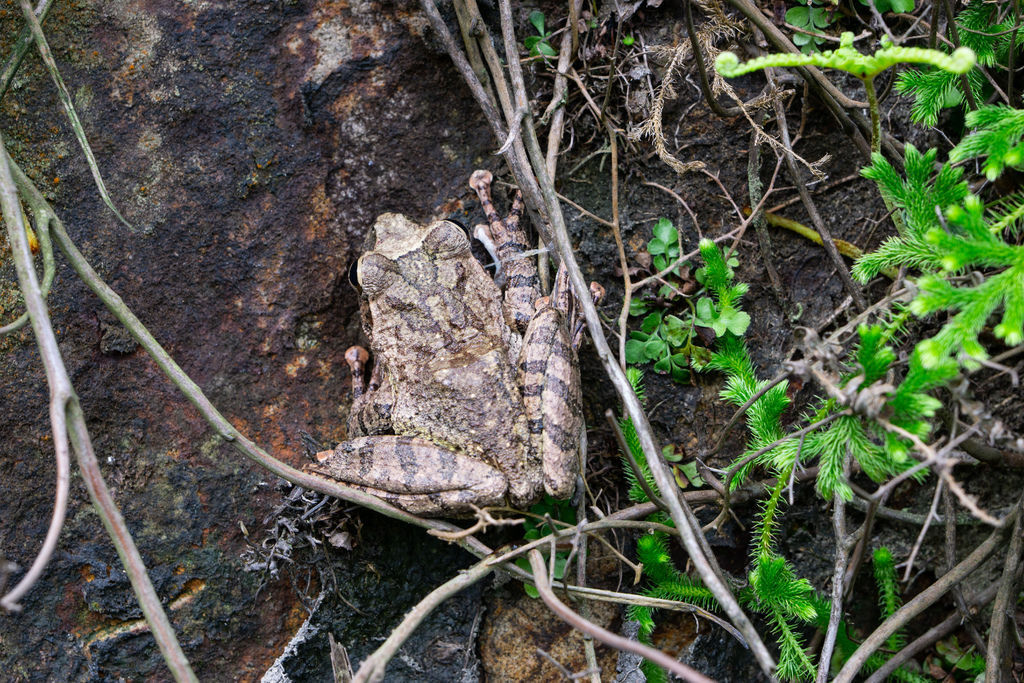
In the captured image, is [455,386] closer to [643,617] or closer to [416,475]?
[416,475]

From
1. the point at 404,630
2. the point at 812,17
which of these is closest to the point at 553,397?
the point at 404,630

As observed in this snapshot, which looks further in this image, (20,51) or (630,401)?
(20,51)

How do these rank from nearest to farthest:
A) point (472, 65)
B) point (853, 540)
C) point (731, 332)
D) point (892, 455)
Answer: point (892, 455) < point (853, 540) < point (731, 332) < point (472, 65)

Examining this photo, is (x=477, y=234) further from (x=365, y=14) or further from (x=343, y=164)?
(x=365, y=14)

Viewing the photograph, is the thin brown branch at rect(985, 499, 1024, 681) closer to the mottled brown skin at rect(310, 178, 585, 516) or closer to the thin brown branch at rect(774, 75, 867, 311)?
the thin brown branch at rect(774, 75, 867, 311)

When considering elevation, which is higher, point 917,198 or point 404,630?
point 917,198

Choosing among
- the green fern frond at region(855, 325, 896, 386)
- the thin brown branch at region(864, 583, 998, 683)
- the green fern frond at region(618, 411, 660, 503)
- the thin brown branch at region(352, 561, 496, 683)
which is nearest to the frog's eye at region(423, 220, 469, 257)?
the green fern frond at region(618, 411, 660, 503)

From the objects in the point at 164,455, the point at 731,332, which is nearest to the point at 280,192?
the point at 164,455

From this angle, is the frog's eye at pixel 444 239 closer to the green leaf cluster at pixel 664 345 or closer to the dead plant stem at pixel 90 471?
the green leaf cluster at pixel 664 345
